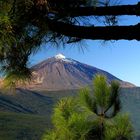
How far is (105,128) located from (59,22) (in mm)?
3580

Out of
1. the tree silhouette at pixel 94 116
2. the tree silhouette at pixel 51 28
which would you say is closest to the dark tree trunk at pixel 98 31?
the tree silhouette at pixel 51 28

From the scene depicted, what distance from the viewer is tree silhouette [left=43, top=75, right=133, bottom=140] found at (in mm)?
6535

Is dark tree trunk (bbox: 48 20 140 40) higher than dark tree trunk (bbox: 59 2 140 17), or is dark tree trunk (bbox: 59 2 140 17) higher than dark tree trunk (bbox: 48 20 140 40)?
dark tree trunk (bbox: 59 2 140 17)

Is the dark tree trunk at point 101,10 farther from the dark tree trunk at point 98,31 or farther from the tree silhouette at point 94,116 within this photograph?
the tree silhouette at point 94,116

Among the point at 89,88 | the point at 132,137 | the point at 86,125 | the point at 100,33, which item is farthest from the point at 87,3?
the point at 132,137

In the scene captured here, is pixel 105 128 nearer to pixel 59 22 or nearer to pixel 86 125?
pixel 86 125

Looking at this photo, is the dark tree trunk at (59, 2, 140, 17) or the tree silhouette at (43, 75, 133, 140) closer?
the dark tree trunk at (59, 2, 140, 17)

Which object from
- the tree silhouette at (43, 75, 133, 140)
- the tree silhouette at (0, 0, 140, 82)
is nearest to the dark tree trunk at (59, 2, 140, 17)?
the tree silhouette at (0, 0, 140, 82)

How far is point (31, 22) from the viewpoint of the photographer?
3516 millimetres

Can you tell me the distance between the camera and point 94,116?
274 inches

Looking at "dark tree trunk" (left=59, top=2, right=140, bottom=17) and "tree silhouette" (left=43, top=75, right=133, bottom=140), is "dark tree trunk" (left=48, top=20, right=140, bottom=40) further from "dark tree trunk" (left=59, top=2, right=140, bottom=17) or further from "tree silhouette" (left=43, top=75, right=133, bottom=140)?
"tree silhouette" (left=43, top=75, right=133, bottom=140)

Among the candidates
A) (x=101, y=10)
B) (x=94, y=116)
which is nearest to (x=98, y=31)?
(x=101, y=10)

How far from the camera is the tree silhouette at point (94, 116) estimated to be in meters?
6.54

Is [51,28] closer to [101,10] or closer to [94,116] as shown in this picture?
[101,10]
